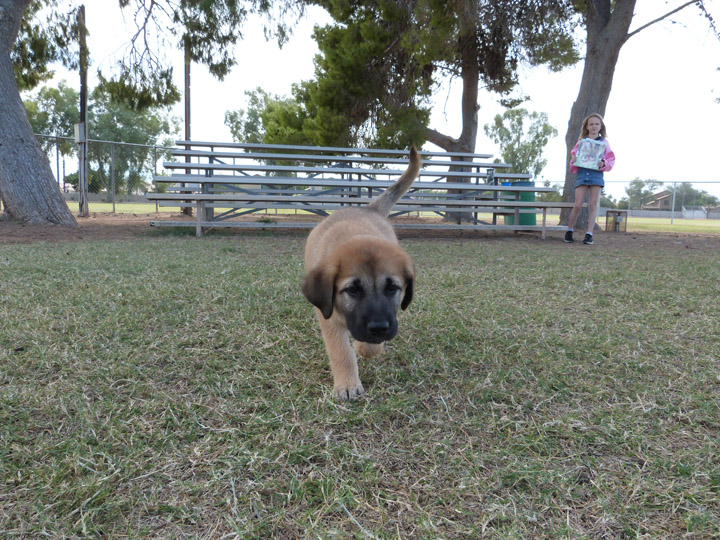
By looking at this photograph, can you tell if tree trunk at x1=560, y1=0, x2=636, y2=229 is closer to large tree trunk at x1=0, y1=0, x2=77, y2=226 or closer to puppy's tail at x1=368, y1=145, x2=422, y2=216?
puppy's tail at x1=368, y1=145, x2=422, y2=216

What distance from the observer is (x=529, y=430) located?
183cm

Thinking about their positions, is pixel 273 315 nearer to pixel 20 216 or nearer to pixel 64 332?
pixel 64 332

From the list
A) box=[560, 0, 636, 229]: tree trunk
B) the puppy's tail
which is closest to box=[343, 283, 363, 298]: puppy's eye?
the puppy's tail

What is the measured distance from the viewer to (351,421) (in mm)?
1888

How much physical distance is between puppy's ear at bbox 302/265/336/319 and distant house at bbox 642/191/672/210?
27.0m

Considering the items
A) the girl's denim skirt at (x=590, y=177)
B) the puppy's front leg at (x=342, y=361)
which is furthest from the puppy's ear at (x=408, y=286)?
the girl's denim skirt at (x=590, y=177)

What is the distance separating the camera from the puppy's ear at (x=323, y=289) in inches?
86.0

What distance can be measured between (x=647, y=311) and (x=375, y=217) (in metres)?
2.13

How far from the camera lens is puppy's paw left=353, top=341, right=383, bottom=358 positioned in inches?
99.8

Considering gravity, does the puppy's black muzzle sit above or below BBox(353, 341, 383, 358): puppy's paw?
above

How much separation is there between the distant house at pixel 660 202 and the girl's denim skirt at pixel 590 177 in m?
19.6

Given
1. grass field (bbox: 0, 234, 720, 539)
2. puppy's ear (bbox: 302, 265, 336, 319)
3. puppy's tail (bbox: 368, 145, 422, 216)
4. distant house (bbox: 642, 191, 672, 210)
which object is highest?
distant house (bbox: 642, 191, 672, 210)

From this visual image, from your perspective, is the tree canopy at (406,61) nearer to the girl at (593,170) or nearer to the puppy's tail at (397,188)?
→ the girl at (593,170)

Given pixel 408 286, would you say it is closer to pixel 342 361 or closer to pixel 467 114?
pixel 342 361
